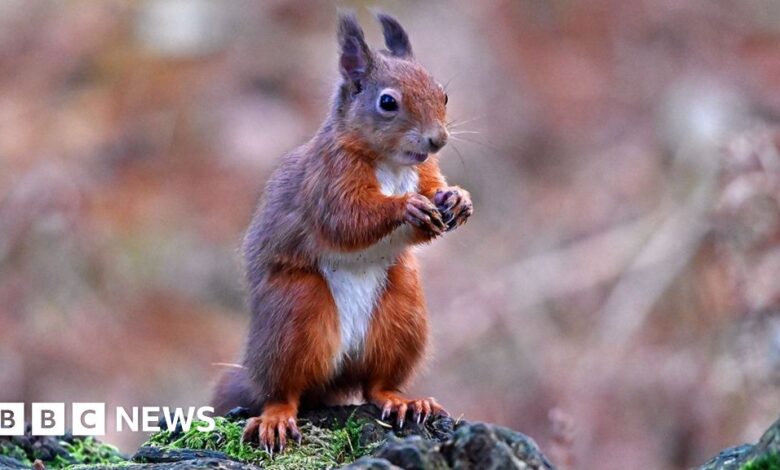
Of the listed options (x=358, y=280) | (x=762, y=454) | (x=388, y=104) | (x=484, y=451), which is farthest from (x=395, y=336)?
(x=762, y=454)

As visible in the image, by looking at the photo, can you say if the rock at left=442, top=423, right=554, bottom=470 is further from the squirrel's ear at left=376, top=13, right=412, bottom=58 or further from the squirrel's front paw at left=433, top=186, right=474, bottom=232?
the squirrel's ear at left=376, top=13, right=412, bottom=58

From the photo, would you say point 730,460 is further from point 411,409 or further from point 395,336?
point 395,336

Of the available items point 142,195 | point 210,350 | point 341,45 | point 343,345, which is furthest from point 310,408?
point 142,195

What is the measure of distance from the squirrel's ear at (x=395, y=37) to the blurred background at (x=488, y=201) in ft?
11.2

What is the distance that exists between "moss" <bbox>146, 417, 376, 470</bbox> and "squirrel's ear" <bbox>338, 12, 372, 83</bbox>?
124 centimetres

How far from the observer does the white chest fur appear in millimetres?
4363

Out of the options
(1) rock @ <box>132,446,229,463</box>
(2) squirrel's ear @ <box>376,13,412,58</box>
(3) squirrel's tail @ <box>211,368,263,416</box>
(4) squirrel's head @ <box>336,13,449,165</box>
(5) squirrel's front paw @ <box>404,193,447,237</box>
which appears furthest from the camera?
(2) squirrel's ear @ <box>376,13,412,58</box>

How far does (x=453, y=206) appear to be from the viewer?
4.23 meters

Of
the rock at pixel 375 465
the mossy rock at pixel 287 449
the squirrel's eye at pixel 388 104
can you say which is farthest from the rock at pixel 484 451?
the squirrel's eye at pixel 388 104

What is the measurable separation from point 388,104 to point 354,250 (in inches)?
20.1

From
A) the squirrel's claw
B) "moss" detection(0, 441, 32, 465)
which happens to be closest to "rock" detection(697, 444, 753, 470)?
the squirrel's claw

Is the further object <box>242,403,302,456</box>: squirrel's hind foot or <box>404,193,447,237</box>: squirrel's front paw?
<box>404,193,447,237</box>: squirrel's front paw

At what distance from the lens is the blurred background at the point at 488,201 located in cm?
876

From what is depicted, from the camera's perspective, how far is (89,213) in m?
9.84
